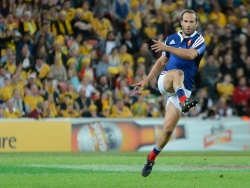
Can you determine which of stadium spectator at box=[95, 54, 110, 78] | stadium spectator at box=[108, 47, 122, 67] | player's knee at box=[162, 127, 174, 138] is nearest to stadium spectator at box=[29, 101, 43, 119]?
stadium spectator at box=[95, 54, 110, 78]

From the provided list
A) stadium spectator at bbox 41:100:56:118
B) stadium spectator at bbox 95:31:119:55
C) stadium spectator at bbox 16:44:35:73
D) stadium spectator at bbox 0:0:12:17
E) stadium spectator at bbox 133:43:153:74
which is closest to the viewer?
stadium spectator at bbox 41:100:56:118

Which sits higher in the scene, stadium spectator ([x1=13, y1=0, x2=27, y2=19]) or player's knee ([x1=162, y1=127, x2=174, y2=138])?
stadium spectator ([x1=13, y1=0, x2=27, y2=19])

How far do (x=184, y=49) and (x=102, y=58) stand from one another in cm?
1135

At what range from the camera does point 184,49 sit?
34.6ft

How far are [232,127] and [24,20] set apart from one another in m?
6.49

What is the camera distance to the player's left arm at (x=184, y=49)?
10.3m

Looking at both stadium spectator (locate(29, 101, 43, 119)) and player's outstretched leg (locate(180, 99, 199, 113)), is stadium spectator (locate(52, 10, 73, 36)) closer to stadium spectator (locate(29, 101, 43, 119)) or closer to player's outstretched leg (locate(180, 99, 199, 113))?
stadium spectator (locate(29, 101, 43, 119))

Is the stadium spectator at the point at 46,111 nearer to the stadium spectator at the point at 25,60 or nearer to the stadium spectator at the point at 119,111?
the stadium spectator at the point at 25,60

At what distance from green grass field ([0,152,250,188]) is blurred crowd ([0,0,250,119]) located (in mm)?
5648

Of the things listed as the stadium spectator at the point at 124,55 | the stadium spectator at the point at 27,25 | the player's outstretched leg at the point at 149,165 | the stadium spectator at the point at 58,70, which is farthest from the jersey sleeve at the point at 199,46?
the stadium spectator at the point at 124,55

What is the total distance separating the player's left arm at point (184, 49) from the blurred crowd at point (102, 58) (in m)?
9.30

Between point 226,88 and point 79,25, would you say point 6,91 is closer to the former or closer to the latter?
point 79,25

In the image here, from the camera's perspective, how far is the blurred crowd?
66.0 feet

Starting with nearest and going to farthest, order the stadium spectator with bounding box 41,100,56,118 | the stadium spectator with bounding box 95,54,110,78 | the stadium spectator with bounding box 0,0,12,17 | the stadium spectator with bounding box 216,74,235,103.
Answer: the stadium spectator with bounding box 41,100,56,118, the stadium spectator with bounding box 0,0,12,17, the stadium spectator with bounding box 95,54,110,78, the stadium spectator with bounding box 216,74,235,103
